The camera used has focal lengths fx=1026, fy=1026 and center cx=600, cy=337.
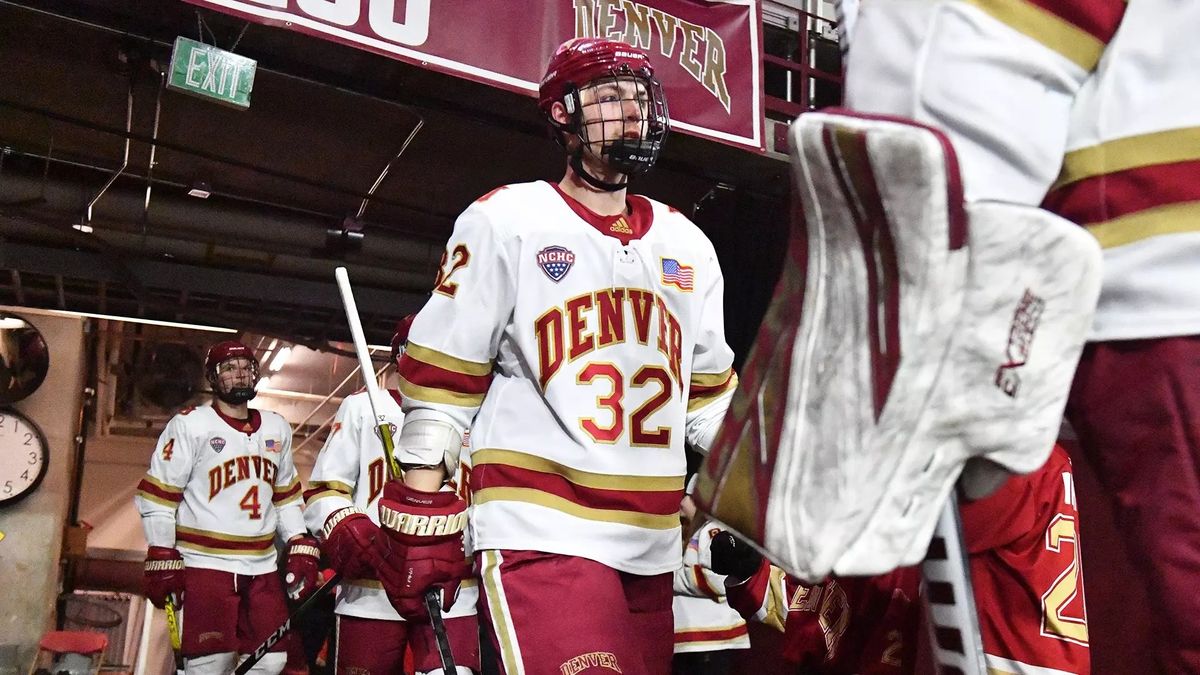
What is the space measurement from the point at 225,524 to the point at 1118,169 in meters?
5.40

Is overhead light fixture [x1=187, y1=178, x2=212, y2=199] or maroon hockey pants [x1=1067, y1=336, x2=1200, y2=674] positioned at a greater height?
overhead light fixture [x1=187, y1=178, x2=212, y2=199]

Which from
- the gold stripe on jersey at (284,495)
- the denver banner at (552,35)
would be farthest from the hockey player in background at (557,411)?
the gold stripe on jersey at (284,495)

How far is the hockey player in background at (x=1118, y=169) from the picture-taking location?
815mm

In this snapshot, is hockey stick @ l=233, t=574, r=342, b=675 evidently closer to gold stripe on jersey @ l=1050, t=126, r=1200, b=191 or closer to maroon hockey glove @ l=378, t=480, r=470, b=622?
maroon hockey glove @ l=378, t=480, r=470, b=622

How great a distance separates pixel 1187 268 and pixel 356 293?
785 cm

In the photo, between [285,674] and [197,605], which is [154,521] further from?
[285,674]

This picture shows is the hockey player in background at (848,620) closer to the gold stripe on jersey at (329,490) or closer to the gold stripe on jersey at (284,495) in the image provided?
the gold stripe on jersey at (329,490)

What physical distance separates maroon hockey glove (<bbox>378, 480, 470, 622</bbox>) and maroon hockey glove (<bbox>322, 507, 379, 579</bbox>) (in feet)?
5.23

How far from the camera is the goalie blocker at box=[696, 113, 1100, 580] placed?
2.52 feet

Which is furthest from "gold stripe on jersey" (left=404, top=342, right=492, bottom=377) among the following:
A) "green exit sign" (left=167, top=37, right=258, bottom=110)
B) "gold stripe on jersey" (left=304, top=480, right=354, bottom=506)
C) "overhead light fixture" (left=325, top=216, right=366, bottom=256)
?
"overhead light fixture" (left=325, top=216, right=366, bottom=256)

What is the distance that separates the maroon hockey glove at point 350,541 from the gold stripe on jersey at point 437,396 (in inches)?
65.4

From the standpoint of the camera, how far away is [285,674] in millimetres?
6242

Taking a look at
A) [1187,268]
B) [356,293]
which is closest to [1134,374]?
[1187,268]

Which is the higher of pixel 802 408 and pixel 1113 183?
pixel 1113 183
